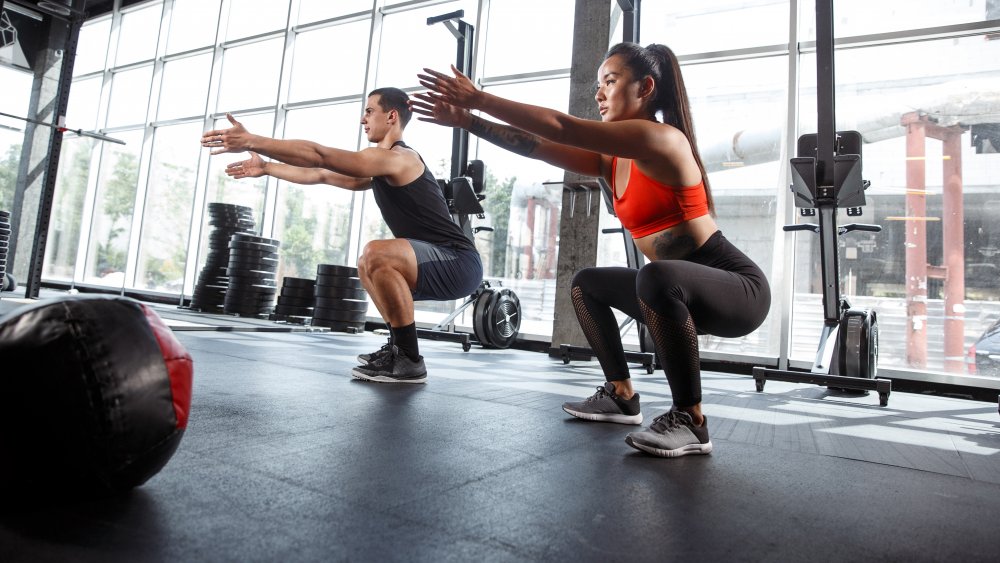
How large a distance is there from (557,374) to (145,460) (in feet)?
9.48

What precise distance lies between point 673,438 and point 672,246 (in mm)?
557

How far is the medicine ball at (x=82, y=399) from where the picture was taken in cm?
87

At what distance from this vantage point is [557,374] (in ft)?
12.1

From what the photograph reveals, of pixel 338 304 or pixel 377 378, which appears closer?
pixel 377 378

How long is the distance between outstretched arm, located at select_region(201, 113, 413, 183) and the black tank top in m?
0.15

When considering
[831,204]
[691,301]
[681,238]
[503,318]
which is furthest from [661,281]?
[503,318]

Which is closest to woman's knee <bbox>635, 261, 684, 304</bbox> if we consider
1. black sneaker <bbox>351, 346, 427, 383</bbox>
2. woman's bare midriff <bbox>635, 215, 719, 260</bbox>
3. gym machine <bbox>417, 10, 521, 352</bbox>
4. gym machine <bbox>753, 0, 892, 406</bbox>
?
woman's bare midriff <bbox>635, 215, 719, 260</bbox>

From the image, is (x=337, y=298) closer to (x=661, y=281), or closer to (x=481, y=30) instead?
Answer: (x=481, y=30)

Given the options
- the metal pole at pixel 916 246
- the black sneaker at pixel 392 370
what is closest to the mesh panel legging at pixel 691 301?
the black sneaker at pixel 392 370

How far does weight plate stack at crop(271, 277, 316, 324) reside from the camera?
21.4 feet

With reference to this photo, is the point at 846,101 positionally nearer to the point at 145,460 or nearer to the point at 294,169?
the point at 294,169

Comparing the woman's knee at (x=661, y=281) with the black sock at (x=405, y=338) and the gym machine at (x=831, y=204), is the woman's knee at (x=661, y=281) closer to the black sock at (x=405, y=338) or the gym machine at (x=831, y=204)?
the black sock at (x=405, y=338)

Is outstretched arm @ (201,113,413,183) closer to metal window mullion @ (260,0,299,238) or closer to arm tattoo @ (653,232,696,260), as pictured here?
arm tattoo @ (653,232,696,260)

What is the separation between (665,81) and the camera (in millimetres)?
1816
